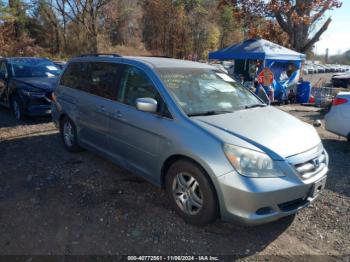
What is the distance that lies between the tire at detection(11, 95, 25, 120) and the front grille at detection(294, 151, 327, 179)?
6.93 m

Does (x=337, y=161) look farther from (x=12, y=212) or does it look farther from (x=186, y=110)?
(x=12, y=212)

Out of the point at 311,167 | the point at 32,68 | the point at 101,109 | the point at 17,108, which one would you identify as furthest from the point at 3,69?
the point at 311,167

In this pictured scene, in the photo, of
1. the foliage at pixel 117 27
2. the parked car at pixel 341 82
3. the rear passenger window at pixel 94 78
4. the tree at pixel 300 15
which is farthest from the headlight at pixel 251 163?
the foliage at pixel 117 27

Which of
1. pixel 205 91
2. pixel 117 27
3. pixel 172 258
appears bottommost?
pixel 172 258

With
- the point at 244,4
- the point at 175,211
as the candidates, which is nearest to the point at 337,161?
the point at 175,211

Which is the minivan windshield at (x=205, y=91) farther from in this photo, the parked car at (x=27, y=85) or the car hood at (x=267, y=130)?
the parked car at (x=27, y=85)

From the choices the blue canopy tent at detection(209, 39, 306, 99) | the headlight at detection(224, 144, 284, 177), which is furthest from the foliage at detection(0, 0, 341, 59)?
the headlight at detection(224, 144, 284, 177)

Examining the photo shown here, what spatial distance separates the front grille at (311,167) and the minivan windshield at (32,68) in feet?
25.0

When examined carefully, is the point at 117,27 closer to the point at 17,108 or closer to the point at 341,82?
the point at 341,82

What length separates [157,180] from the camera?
374 centimetres

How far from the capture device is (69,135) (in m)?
5.59

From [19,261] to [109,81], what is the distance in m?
2.50

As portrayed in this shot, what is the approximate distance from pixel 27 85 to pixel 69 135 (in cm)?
315

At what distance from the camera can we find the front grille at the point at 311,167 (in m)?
3.11
